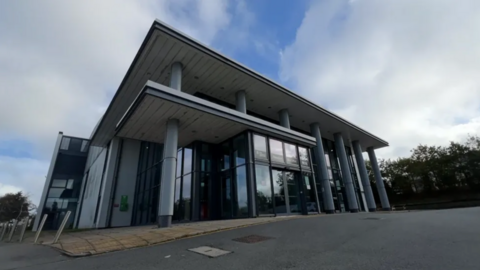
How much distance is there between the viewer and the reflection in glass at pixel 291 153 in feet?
50.9

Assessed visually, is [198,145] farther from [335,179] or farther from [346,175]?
[346,175]

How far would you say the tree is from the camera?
31.1m

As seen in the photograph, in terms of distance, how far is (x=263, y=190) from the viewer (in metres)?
13.1

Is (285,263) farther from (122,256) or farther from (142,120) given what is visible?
(142,120)

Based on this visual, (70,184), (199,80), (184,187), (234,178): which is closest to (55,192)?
(70,184)

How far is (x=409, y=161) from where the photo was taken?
3912cm

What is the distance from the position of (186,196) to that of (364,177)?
20.4 metres

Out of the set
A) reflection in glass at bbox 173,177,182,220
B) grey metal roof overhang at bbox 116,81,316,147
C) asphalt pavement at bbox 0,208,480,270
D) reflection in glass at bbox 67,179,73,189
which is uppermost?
grey metal roof overhang at bbox 116,81,316,147

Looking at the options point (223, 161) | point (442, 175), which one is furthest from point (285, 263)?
point (442, 175)

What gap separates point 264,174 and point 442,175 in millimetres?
36537

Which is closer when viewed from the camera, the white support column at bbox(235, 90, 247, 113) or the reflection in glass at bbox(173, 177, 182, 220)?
the reflection in glass at bbox(173, 177, 182, 220)

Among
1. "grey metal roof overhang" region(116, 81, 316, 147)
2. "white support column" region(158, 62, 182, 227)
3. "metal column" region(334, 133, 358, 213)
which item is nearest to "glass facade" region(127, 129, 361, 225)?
"grey metal roof overhang" region(116, 81, 316, 147)

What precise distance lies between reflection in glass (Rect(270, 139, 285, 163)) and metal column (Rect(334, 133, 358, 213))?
10.6 meters

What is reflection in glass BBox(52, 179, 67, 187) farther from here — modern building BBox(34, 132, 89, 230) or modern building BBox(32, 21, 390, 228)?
modern building BBox(32, 21, 390, 228)
